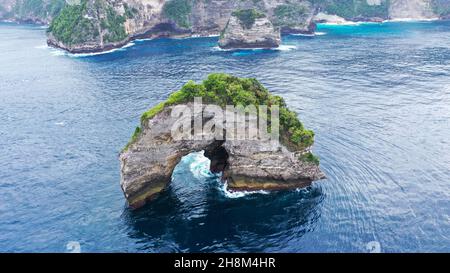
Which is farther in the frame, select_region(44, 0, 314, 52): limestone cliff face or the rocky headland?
select_region(44, 0, 314, 52): limestone cliff face

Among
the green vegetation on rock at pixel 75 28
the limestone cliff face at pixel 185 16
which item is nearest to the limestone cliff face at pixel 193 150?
the green vegetation on rock at pixel 75 28

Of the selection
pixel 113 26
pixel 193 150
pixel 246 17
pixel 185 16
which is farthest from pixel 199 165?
pixel 185 16

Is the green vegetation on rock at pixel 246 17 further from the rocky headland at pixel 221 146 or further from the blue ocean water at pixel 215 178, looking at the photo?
the rocky headland at pixel 221 146

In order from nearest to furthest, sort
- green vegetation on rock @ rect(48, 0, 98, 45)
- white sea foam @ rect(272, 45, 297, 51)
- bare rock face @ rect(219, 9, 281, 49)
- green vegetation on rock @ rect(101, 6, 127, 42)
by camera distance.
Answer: bare rock face @ rect(219, 9, 281, 49)
green vegetation on rock @ rect(48, 0, 98, 45)
white sea foam @ rect(272, 45, 297, 51)
green vegetation on rock @ rect(101, 6, 127, 42)

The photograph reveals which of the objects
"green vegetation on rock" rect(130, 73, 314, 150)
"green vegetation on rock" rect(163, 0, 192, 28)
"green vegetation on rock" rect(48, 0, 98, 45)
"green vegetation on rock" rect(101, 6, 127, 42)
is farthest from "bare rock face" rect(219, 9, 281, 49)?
"green vegetation on rock" rect(130, 73, 314, 150)

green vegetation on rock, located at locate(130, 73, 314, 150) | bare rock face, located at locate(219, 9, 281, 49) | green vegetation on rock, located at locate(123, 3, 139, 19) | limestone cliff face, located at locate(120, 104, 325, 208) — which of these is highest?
green vegetation on rock, located at locate(123, 3, 139, 19)

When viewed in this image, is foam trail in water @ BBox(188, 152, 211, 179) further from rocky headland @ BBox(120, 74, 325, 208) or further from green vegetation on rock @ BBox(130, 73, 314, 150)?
green vegetation on rock @ BBox(130, 73, 314, 150)
